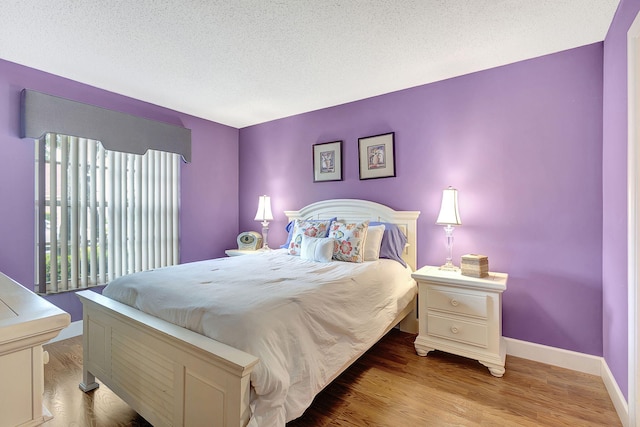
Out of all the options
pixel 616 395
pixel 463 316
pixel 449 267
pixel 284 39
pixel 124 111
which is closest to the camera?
pixel 616 395

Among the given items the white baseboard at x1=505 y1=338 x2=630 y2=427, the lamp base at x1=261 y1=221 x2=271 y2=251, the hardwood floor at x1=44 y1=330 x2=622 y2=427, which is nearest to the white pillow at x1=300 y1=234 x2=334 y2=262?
the hardwood floor at x1=44 y1=330 x2=622 y2=427

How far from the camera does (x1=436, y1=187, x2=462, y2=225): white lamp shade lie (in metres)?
2.52

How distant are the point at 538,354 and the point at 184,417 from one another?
2.55m

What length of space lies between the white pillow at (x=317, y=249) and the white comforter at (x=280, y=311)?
0.69 feet

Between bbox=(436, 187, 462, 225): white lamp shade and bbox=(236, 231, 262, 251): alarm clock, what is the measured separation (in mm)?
2357

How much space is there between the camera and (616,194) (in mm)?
1851

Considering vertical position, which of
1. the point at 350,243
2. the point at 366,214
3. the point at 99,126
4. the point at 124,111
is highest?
the point at 124,111

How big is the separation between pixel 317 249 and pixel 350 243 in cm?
30

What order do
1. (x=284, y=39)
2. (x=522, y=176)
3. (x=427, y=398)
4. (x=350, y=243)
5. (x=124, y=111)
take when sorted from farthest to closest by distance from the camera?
1. (x=124, y=111)
2. (x=350, y=243)
3. (x=522, y=176)
4. (x=284, y=39)
5. (x=427, y=398)

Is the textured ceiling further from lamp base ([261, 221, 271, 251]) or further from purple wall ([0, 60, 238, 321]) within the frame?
lamp base ([261, 221, 271, 251])

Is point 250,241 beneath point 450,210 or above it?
beneath

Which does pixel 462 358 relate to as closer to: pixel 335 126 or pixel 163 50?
pixel 335 126

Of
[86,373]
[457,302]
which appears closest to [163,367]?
[86,373]

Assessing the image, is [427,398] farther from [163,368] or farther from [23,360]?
[23,360]
